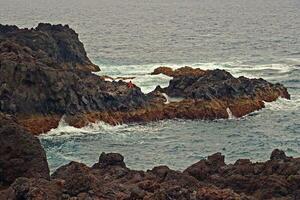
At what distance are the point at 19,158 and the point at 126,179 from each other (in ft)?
15.2

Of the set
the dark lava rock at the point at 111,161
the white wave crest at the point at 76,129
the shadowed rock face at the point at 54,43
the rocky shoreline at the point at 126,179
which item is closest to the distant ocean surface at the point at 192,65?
the white wave crest at the point at 76,129

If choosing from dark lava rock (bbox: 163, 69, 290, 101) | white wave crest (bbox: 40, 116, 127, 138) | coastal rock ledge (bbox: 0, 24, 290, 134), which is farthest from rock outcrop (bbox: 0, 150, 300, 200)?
dark lava rock (bbox: 163, 69, 290, 101)

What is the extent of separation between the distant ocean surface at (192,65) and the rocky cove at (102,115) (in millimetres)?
1969

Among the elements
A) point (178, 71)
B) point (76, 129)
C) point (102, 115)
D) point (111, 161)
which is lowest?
point (76, 129)

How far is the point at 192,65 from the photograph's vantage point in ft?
295

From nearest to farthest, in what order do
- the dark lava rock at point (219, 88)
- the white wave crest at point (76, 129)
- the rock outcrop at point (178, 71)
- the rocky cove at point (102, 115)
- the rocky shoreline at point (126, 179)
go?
the rocky shoreline at point (126, 179), the rocky cove at point (102, 115), the white wave crest at point (76, 129), the dark lava rock at point (219, 88), the rock outcrop at point (178, 71)

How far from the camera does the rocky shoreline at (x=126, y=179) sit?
68.0 feet

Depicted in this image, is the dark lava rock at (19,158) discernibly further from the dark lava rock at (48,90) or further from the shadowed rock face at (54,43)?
the shadowed rock face at (54,43)

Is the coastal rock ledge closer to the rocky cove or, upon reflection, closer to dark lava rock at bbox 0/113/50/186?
the rocky cove

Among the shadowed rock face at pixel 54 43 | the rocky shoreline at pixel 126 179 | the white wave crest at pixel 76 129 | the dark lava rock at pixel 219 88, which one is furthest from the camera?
the shadowed rock face at pixel 54 43

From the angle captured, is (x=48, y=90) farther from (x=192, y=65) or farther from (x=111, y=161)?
(x=192, y=65)

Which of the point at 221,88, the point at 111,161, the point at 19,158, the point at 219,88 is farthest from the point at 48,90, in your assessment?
the point at 19,158

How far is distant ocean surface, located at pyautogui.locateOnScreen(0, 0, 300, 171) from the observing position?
46812 millimetres

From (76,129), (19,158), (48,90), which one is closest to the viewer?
(19,158)
